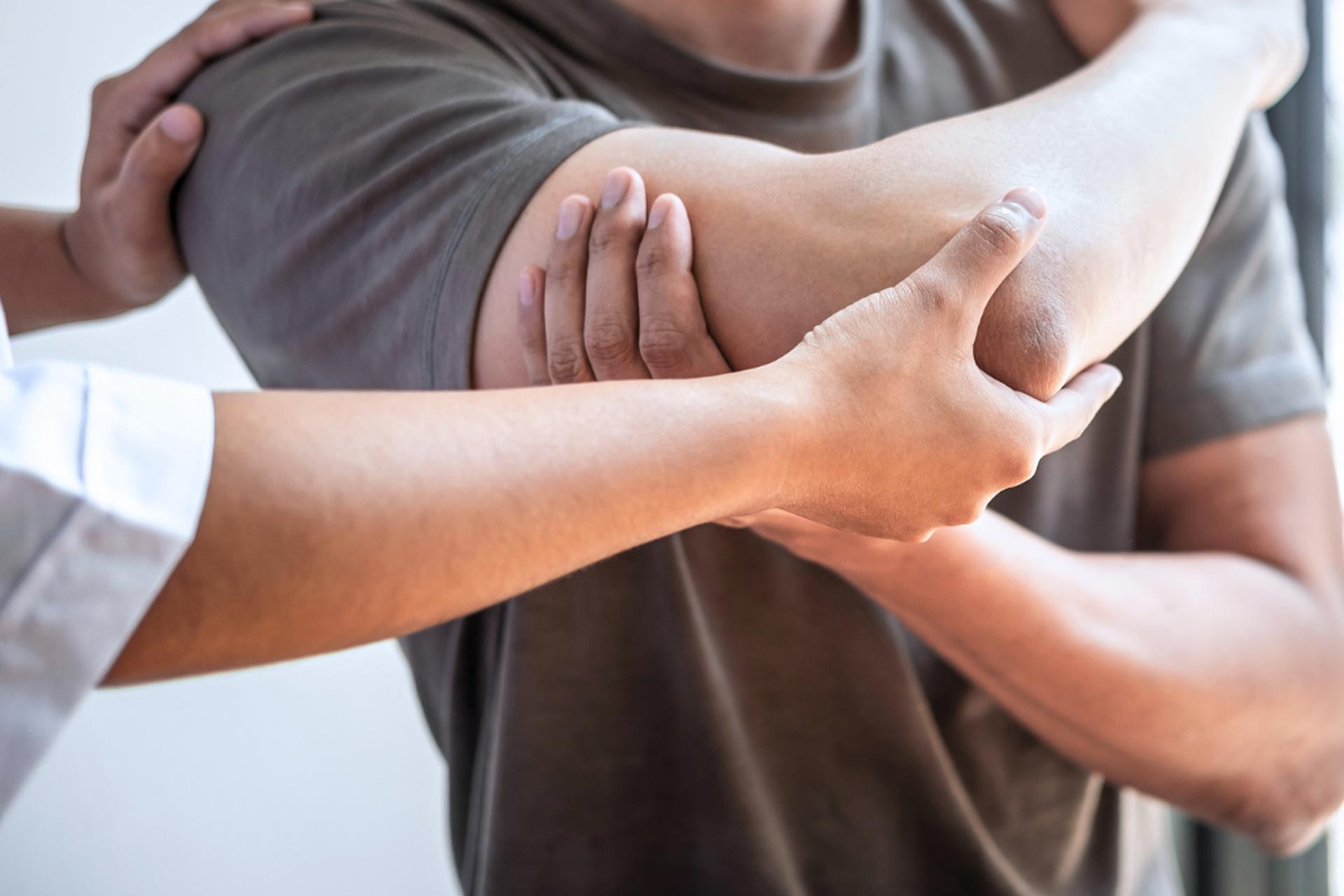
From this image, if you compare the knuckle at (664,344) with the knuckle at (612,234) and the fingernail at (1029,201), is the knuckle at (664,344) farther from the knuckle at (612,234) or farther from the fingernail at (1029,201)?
the fingernail at (1029,201)

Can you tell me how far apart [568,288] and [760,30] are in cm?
34

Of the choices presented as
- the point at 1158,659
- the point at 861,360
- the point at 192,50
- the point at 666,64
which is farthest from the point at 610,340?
the point at 1158,659

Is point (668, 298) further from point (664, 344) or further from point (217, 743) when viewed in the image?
point (217, 743)

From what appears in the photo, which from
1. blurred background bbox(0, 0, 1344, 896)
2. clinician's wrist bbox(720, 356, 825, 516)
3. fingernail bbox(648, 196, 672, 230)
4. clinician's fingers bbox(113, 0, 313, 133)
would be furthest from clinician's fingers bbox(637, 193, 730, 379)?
blurred background bbox(0, 0, 1344, 896)

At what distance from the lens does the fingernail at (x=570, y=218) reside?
1.94 feet

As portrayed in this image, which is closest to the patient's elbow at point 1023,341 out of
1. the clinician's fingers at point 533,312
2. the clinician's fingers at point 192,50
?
the clinician's fingers at point 533,312

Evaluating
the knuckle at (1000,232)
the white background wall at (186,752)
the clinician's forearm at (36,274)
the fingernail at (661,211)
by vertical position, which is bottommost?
the white background wall at (186,752)

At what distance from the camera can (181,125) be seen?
28.5 inches

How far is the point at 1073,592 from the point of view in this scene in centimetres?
82

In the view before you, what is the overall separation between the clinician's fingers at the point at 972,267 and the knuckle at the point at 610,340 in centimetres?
16

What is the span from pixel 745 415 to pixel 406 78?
38 centimetres

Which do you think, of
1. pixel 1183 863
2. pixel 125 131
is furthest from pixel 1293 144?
pixel 125 131

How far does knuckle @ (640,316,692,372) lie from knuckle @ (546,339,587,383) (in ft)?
0.12

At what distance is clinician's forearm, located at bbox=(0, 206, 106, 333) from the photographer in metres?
0.87
